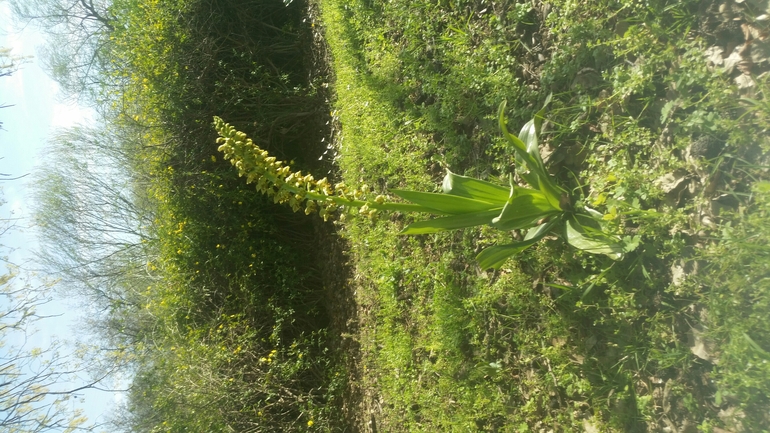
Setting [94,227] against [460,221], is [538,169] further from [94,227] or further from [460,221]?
[94,227]

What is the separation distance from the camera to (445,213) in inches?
76.5

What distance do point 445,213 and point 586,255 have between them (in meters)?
0.71

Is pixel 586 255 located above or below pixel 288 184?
below

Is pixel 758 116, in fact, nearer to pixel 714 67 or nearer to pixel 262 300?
pixel 714 67

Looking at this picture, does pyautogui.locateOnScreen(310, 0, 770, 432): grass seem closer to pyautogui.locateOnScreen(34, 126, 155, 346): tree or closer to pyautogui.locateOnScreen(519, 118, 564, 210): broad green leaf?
pyautogui.locateOnScreen(519, 118, 564, 210): broad green leaf

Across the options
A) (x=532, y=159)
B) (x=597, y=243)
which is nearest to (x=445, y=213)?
(x=532, y=159)

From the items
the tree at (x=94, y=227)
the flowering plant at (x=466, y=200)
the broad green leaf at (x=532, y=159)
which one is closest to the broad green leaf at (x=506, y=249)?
the flowering plant at (x=466, y=200)

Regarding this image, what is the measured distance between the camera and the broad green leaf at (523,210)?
1873 millimetres

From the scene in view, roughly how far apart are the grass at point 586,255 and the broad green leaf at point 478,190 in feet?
1.33

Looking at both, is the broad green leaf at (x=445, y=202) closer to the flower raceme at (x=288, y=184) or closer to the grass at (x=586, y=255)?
the flower raceme at (x=288, y=184)

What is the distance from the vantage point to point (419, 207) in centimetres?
188

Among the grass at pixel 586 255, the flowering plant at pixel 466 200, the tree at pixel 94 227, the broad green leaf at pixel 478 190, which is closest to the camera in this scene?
the grass at pixel 586 255

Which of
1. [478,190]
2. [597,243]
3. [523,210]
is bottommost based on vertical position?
[597,243]

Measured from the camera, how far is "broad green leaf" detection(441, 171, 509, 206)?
1.98 m
